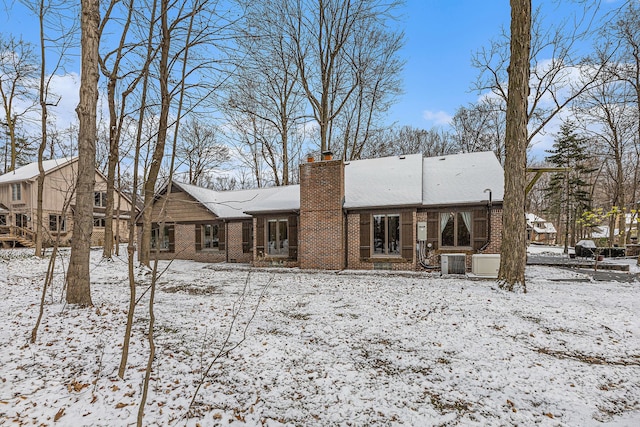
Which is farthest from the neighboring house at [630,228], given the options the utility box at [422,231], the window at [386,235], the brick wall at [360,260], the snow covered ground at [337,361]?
the snow covered ground at [337,361]

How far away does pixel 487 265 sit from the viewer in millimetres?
9891

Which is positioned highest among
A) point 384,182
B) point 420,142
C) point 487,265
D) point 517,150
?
point 420,142

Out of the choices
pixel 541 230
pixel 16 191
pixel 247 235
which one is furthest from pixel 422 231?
pixel 541 230

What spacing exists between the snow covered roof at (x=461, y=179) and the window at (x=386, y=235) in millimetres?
1444

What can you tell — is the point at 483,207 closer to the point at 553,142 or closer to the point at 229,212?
the point at 229,212

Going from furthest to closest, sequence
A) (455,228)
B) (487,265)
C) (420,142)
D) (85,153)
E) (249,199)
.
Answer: (420,142) < (455,228) < (249,199) < (487,265) < (85,153)

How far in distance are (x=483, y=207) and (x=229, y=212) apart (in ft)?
38.7

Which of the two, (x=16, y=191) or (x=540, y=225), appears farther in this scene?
(x=540, y=225)

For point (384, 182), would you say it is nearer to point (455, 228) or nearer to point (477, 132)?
point (455, 228)

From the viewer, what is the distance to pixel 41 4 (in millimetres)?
7727

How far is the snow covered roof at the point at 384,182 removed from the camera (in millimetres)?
11805

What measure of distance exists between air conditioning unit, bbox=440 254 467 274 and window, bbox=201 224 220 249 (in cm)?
1139

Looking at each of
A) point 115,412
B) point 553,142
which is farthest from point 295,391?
point 553,142

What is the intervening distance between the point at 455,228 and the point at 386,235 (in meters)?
2.60
